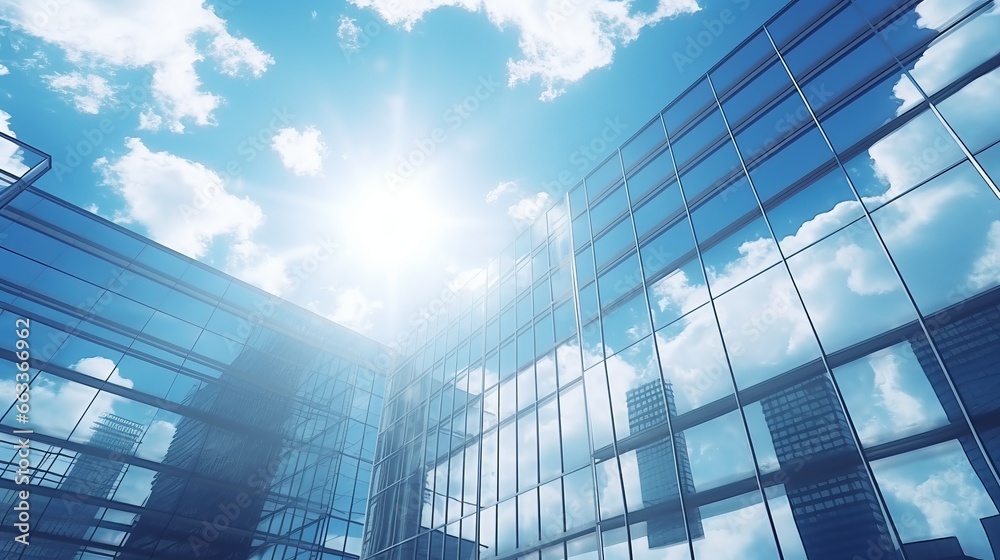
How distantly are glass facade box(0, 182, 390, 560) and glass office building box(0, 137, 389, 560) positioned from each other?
0.19 feet

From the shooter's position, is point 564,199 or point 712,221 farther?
point 564,199

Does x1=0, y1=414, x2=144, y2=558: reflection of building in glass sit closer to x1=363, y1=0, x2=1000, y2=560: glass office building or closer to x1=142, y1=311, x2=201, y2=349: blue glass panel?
x1=142, y1=311, x2=201, y2=349: blue glass panel

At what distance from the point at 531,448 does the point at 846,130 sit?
477 inches

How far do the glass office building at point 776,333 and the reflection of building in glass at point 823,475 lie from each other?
0.03 metres

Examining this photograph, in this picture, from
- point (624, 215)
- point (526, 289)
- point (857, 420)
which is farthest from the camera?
point (526, 289)

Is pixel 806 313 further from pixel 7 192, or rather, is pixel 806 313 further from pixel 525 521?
pixel 7 192

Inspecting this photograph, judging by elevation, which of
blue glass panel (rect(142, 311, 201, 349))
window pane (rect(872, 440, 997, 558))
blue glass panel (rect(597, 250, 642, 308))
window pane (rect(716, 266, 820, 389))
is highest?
blue glass panel (rect(142, 311, 201, 349))

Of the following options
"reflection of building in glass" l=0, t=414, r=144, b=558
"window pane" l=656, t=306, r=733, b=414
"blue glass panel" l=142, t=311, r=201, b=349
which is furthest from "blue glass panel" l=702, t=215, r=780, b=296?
"blue glass panel" l=142, t=311, r=201, b=349

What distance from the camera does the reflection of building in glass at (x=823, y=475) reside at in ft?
23.5

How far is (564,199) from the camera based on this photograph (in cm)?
2020

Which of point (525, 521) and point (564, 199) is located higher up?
point (564, 199)

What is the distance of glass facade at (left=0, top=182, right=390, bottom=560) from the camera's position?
1977 centimetres

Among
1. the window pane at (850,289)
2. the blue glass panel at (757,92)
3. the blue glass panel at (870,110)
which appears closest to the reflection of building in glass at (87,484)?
the window pane at (850,289)

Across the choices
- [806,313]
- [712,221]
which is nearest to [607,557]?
[806,313]
